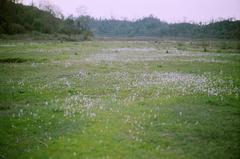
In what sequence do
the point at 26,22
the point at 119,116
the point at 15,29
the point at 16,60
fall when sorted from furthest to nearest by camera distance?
1. the point at 26,22
2. the point at 15,29
3. the point at 16,60
4. the point at 119,116

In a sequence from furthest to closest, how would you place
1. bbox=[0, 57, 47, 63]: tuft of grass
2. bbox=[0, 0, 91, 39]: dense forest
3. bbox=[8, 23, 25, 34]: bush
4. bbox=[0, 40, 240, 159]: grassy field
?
bbox=[0, 0, 91, 39]: dense forest
bbox=[8, 23, 25, 34]: bush
bbox=[0, 57, 47, 63]: tuft of grass
bbox=[0, 40, 240, 159]: grassy field

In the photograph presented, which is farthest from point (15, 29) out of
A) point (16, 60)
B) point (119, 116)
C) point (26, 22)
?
point (119, 116)

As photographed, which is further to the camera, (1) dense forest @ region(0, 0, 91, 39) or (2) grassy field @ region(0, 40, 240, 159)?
(1) dense forest @ region(0, 0, 91, 39)

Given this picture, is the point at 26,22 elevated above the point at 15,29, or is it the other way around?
the point at 26,22

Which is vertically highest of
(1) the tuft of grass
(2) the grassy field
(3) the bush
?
(3) the bush

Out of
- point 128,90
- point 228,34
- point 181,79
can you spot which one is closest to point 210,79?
point 181,79

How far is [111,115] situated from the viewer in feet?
62.0

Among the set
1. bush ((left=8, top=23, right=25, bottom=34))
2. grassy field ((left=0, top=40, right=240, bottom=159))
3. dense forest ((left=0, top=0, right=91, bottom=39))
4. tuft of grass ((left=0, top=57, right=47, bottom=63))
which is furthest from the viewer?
dense forest ((left=0, top=0, right=91, bottom=39))

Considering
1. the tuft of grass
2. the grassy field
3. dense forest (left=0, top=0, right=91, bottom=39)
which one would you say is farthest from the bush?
the grassy field

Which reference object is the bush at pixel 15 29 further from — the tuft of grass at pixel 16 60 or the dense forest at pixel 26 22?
the tuft of grass at pixel 16 60

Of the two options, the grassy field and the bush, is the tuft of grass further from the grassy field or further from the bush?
the bush

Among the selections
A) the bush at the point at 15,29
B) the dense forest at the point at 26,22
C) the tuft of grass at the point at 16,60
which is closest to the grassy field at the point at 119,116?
the tuft of grass at the point at 16,60

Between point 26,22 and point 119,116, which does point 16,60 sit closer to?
point 119,116

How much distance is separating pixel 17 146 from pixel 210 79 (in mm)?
20051
